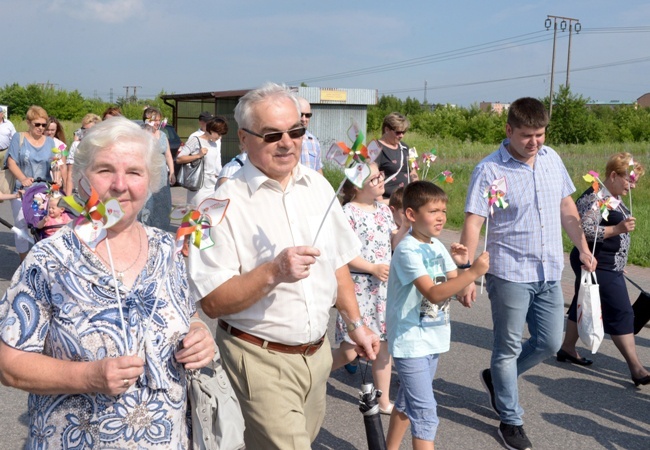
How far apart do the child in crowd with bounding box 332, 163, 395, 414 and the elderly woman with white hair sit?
9.23 feet

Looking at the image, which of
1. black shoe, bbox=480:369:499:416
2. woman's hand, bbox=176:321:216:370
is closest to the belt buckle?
woman's hand, bbox=176:321:216:370

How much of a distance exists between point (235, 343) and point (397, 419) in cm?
146

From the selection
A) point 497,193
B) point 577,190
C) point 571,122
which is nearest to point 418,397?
point 497,193

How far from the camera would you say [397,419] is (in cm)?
409

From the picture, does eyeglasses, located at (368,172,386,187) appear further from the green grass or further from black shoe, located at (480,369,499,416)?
the green grass

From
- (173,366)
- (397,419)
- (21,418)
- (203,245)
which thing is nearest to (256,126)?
(203,245)

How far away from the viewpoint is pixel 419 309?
4.02 metres

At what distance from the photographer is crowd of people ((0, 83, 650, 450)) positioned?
217 cm

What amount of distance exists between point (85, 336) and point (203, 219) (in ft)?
2.37

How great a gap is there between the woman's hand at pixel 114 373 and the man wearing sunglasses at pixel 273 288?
2.56 feet

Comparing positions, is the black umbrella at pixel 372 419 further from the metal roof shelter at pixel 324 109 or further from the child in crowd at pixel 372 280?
the metal roof shelter at pixel 324 109

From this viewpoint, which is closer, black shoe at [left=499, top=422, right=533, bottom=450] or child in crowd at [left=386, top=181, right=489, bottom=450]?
child in crowd at [left=386, top=181, right=489, bottom=450]

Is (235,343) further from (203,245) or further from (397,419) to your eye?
(397,419)

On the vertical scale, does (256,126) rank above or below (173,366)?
above
